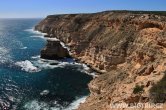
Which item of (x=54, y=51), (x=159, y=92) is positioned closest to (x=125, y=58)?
(x=54, y=51)

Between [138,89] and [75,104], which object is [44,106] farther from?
[138,89]

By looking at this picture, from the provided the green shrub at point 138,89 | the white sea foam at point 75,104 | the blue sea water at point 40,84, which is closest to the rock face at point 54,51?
the blue sea water at point 40,84

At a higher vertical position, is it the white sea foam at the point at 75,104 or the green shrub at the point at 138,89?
the green shrub at the point at 138,89

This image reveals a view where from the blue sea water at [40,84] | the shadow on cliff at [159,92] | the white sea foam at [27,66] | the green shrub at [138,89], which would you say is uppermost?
the shadow on cliff at [159,92]

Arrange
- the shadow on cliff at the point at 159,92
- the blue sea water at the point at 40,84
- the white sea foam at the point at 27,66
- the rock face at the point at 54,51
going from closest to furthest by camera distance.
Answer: the shadow on cliff at the point at 159,92, the blue sea water at the point at 40,84, the white sea foam at the point at 27,66, the rock face at the point at 54,51

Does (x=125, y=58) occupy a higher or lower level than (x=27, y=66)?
higher

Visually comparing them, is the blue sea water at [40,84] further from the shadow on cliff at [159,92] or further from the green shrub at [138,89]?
the shadow on cliff at [159,92]

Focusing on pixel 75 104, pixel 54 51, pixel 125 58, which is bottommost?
pixel 75 104

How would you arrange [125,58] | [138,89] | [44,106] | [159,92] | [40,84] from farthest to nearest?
[125,58]
[40,84]
[44,106]
[138,89]
[159,92]

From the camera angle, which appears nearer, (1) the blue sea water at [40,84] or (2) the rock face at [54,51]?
(1) the blue sea water at [40,84]
